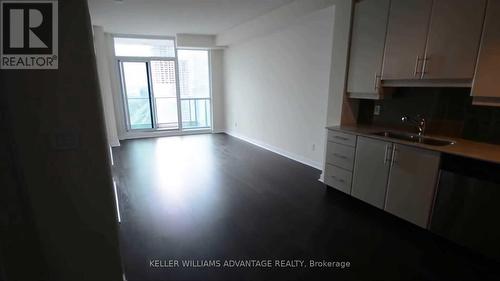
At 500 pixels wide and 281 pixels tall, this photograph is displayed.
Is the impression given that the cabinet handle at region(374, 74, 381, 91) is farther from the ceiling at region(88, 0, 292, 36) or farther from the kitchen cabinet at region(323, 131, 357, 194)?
the ceiling at region(88, 0, 292, 36)

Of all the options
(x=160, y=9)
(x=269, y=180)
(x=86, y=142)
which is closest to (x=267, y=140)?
(x=269, y=180)

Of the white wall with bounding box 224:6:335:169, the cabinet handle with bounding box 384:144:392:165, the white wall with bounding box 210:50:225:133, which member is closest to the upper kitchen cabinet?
the cabinet handle with bounding box 384:144:392:165

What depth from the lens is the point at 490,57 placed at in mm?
2002

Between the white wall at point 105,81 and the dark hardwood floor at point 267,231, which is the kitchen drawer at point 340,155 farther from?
the white wall at point 105,81

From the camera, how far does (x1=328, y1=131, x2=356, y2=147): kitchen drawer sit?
9.57ft

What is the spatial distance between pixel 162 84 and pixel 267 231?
562 cm

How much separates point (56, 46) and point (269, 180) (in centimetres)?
297

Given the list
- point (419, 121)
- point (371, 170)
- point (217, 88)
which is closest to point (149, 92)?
point (217, 88)

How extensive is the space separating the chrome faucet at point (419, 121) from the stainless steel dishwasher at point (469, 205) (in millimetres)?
685

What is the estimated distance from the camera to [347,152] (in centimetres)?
299

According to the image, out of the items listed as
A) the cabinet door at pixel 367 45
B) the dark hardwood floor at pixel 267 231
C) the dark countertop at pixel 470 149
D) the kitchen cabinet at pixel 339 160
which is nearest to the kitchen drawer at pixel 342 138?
the kitchen cabinet at pixel 339 160

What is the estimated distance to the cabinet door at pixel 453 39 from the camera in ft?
6.76

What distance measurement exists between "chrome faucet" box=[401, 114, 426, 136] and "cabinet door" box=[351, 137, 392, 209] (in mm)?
552

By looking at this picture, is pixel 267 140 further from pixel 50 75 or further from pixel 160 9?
pixel 50 75
